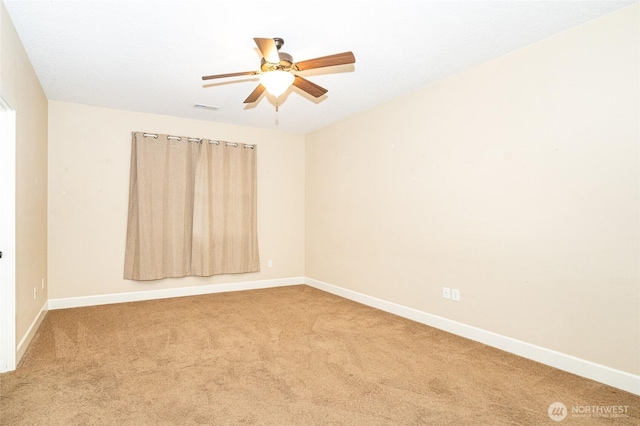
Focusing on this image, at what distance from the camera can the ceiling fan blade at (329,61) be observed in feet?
8.13

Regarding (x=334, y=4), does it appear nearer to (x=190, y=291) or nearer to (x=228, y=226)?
(x=228, y=226)

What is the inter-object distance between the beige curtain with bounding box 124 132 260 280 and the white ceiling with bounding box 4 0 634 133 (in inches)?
45.3

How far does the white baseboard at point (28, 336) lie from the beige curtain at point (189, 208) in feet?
3.61

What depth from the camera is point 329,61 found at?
2.56 meters

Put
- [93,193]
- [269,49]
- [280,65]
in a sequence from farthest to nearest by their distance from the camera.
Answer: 1. [93,193]
2. [280,65]
3. [269,49]

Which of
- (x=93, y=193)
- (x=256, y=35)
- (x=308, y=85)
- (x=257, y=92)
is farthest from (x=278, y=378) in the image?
(x=93, y=193)

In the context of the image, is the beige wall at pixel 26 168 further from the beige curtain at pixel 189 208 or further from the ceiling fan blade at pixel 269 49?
the ceiling fan blade at pixel 269 49

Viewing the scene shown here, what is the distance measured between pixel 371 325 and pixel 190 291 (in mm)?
2871

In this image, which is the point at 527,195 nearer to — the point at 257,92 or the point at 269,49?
the point at 269,49

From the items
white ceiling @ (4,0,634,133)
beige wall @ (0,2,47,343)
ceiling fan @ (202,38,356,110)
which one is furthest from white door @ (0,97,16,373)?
ceiling fan @ (202,38,356,110)

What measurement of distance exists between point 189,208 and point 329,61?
11.6 ft

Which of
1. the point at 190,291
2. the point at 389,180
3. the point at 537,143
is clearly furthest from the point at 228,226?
the point at 537,143

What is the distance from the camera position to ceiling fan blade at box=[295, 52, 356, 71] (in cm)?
248

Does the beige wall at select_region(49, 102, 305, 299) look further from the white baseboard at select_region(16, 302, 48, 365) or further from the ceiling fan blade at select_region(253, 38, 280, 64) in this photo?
the ceiling fan blade at select_region(253, 38, 280, 64)
